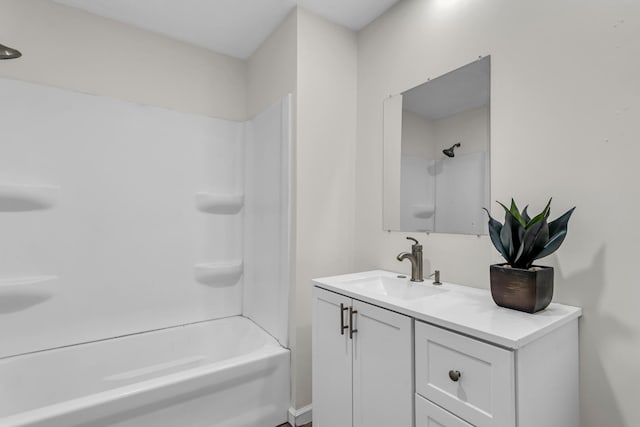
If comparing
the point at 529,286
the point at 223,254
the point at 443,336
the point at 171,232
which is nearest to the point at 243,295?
the point at 223,254

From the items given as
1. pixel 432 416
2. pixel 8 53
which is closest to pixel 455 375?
pixel 432 416

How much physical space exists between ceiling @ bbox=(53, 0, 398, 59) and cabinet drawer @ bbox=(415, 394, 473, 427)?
2.09 metres

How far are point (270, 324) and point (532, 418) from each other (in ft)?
5.30

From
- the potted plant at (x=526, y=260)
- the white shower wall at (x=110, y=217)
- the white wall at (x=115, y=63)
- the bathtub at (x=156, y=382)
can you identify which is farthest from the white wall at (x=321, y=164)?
the potted plant at (x=526, y=260)

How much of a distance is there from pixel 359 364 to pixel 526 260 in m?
0.79

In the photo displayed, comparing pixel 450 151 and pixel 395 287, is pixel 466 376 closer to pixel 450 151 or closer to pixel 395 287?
pixel 395 287

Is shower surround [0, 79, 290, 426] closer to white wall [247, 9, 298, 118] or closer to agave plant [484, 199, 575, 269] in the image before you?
white wall [247, 9, 298, 118]

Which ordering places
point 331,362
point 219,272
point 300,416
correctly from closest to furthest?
point 331,362 → point 300,416 → point 219,272

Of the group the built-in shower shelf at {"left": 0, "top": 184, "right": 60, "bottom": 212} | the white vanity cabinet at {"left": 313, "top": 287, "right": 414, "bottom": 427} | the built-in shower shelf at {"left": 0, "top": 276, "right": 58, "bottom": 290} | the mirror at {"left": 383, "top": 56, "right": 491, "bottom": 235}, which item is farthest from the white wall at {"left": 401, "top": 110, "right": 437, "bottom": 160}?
the built-in shower shelf at {"left": 0, "top": 276, "right": 58, "bottom": 290}

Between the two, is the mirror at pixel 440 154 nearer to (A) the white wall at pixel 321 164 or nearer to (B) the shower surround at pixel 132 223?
(A) the white wall at pixel 321 164

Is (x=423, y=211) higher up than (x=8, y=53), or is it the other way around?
(x=8, y=53)

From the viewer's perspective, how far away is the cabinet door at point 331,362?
4.80 ft

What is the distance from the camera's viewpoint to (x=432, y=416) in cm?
→ 107

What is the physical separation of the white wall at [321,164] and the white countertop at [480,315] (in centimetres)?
59
